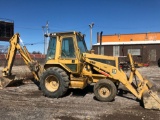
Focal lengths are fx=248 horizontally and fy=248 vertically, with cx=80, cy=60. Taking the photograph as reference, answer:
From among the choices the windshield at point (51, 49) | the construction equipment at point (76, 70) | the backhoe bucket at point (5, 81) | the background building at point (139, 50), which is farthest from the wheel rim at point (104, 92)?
the background building at point (139, 50)

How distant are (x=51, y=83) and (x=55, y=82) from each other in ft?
0.65

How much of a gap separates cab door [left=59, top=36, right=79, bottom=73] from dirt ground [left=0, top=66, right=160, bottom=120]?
130 centimetres

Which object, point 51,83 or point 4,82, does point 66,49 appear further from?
point 4,82

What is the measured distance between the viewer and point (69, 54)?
33.8 ft

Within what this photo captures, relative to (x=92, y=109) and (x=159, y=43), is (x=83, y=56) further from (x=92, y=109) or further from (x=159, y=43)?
(x=159, y=43)

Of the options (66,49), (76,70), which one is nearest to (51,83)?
(76,70)

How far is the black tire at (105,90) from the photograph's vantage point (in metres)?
9.28

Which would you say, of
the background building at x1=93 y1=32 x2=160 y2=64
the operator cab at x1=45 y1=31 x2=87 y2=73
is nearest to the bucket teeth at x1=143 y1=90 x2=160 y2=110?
the operator cab at x1=45 y1=31 x2=87 y2=73

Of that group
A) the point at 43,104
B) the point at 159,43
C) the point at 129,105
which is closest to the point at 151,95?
→ the point at 129,105

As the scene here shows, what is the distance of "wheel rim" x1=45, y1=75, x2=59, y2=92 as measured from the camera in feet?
33.6

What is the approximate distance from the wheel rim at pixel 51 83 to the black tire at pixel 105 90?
1.79 meters

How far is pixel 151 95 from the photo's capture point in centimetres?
823

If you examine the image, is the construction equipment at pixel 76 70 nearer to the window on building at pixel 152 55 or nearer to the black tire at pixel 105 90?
the black tire at pixel 105 90

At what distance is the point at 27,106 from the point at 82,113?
2.02m
